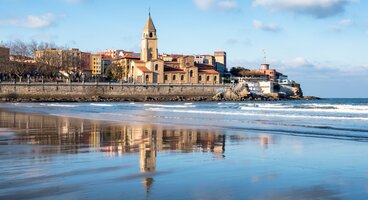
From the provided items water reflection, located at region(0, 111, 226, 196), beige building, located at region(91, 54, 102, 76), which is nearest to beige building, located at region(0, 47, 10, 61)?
beige building, located at region(91, 54, 102, 76)

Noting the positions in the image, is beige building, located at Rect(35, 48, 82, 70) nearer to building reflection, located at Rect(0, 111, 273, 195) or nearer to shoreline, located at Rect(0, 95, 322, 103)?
shoreline, located at Rect(0, 95, 322, 103)

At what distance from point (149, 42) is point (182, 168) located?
100582 millimetres

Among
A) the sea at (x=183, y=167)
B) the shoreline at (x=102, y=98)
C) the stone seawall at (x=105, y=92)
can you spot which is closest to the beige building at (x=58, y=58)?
the stone seawall at (x=105, y=92)

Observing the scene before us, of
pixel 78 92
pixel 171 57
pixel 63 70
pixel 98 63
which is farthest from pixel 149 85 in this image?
pixel 98 63

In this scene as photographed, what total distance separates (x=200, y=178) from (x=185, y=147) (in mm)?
4914

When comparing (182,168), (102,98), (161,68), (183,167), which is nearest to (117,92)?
(102,98)

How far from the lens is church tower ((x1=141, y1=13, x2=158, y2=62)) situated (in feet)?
356

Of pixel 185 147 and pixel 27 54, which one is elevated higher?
pixel 27 54

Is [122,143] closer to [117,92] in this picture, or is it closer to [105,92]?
[117,92]

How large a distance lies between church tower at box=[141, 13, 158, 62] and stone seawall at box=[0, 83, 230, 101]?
1405cm

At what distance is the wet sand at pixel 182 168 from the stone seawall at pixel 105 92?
2886 inches

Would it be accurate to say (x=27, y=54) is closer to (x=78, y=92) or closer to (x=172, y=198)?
(x=78, y=92)

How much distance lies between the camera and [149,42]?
357ft

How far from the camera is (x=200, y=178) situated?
8680 mm
